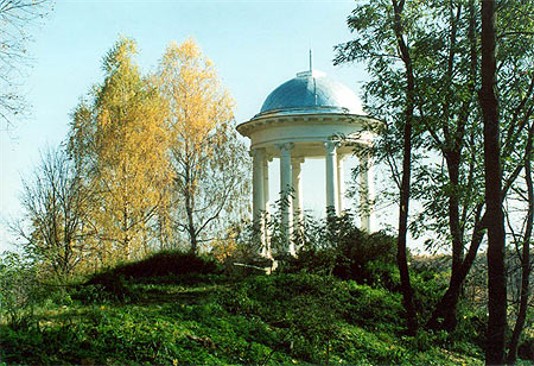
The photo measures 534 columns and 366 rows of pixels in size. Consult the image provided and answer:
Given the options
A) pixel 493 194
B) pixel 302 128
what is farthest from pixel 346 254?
pixel 493 194

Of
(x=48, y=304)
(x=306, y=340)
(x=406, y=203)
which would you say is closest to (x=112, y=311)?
(x=48, y=304)

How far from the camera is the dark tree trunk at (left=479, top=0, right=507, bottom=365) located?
724 centimetres

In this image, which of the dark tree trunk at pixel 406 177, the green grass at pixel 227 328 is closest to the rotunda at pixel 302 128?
the green grass at pixel 227 328

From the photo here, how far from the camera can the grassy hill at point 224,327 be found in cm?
642

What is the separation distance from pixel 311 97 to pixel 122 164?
647 centimetres

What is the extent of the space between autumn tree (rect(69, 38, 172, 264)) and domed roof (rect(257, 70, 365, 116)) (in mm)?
3818

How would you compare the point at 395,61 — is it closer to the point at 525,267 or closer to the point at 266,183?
the point at 525,267

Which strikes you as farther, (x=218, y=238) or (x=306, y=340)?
(x=218, y=238)

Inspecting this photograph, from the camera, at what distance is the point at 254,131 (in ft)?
71.3

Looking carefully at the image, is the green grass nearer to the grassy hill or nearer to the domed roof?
the grassy hill

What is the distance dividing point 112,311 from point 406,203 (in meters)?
5.28

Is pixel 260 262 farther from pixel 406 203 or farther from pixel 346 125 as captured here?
pixel 346 125

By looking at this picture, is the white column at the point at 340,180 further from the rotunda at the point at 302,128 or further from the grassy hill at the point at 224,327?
the grassy hill at the point at 224,327

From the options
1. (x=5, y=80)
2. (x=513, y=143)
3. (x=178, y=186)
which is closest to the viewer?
(x=513, y=143)
